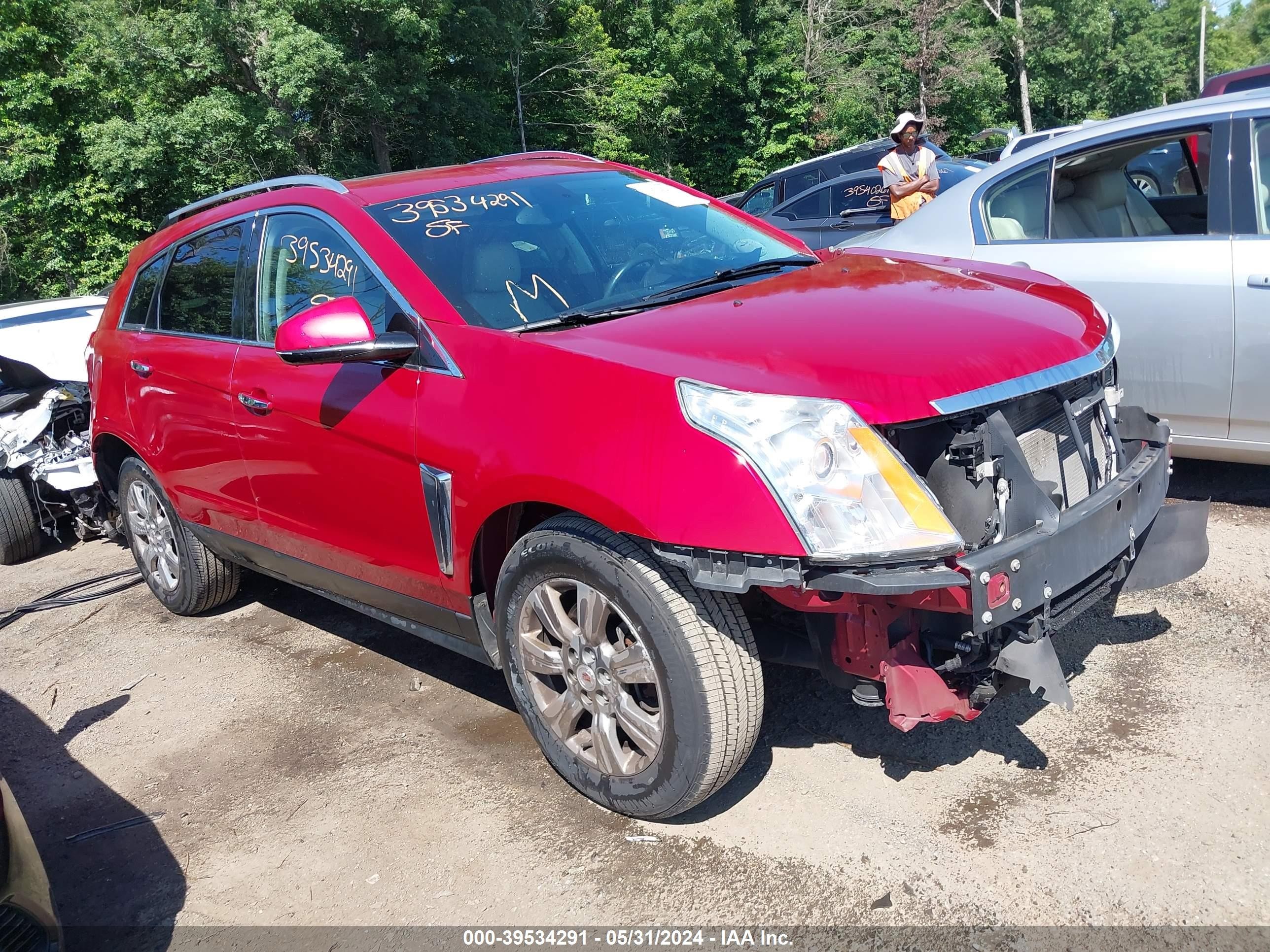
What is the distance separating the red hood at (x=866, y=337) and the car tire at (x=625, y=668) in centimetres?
51

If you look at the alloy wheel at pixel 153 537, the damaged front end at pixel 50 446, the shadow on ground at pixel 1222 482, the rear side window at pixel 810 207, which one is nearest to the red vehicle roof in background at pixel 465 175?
the alloy wheel at pixel 153 537

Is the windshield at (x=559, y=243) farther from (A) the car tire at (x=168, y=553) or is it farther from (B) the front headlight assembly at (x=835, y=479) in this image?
(A) the car tire at (x=168, y=553)

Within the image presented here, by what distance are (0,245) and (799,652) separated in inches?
849

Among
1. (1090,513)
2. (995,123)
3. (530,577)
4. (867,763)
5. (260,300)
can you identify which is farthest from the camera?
(995,123)

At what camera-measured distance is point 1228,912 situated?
235cm

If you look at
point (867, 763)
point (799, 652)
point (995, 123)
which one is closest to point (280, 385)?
point (799, 652)

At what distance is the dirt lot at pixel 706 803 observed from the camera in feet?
8.52

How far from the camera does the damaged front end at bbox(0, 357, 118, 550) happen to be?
644cm

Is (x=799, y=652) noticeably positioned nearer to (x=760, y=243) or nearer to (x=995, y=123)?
(x=760, y=243)

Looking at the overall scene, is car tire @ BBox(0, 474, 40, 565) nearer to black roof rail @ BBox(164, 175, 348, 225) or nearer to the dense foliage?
black roof rail @ BBox(164, 175, 348, 225)

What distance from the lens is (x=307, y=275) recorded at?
3758 millimetres

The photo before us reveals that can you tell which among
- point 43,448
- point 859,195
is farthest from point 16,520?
point 859,195

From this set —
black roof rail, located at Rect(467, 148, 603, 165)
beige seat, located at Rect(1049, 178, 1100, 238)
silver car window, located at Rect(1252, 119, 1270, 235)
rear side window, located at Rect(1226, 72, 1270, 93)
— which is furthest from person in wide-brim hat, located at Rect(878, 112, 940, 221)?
black roof rail, located at Rect(467, 148, 603, 165)

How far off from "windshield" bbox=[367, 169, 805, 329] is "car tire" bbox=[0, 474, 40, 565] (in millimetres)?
4327
